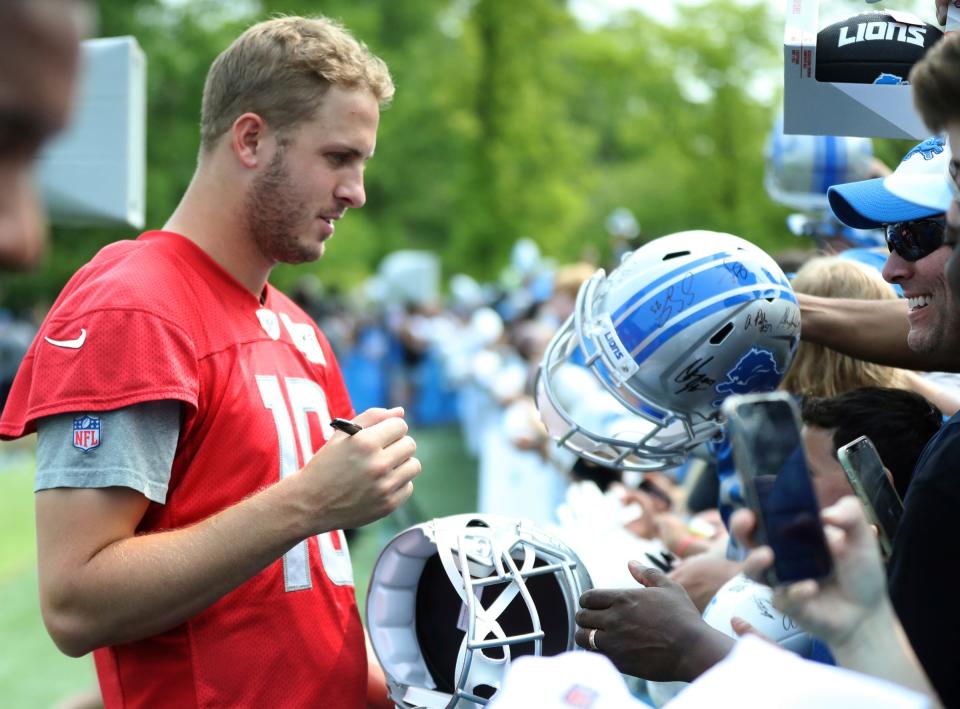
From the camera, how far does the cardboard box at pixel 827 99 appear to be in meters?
2.52

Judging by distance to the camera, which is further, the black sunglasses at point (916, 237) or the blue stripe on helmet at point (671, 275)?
the blue stripe on helmet at point (671, 275)

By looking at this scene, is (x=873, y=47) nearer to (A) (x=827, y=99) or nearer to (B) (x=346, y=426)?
(A) (x=827, y=99)

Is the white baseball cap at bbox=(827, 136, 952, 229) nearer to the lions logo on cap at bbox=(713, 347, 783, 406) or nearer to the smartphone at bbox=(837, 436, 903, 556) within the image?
the lions logo on cap at bbox=(713, 347, 783, 406)

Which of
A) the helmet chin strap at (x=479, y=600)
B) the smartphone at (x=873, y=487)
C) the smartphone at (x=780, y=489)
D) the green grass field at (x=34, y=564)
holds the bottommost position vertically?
the green grass field at (x=34, y=564)

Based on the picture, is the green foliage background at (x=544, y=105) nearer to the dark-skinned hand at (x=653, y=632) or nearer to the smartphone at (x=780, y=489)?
the dark-skinned hand at (x=653, y=632)

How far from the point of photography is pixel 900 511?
6.86ft

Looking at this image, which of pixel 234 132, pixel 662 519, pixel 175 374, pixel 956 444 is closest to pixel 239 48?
pixel 234 132

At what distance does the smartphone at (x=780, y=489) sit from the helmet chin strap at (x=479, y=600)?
33.5 inches

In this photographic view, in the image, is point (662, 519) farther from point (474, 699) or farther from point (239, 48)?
point (239, 48)

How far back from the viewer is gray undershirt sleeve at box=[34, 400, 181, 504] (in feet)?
6.84

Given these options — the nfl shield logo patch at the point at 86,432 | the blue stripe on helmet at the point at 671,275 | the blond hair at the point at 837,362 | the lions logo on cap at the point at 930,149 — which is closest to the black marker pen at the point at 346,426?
the nfl shield logo patch at the point at 86,432

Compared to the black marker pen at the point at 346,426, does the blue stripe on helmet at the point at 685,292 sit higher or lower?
higher

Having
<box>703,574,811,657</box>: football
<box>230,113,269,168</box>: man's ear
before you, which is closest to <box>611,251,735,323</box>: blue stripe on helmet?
<box>703,574,811,657</box>: football

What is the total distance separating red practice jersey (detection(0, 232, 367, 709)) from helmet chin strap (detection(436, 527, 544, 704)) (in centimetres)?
40
